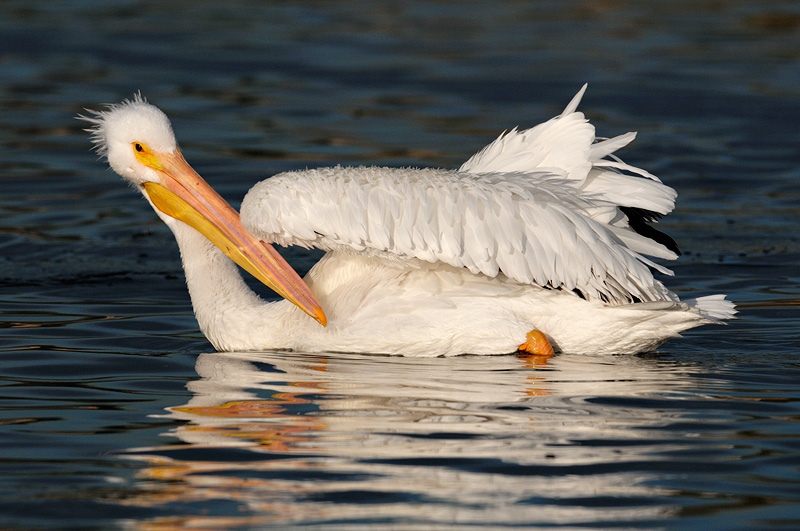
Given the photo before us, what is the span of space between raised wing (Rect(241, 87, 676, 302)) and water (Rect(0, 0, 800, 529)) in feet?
1.31

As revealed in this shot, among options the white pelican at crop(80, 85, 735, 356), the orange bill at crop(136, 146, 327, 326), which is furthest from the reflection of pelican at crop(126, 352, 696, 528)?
the orange bill at crop(136, 146, 327, 326)

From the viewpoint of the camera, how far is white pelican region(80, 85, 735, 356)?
5.06 m

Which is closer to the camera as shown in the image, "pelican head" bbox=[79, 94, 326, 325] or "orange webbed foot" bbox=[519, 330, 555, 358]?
"orange webbed foot" bbox=[519, 330, 555, 358]

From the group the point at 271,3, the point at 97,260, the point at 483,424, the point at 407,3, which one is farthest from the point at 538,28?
the point at 483,424

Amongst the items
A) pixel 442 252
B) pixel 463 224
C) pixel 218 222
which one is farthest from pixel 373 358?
pixel 218 222

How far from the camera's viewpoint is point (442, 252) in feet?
16.5

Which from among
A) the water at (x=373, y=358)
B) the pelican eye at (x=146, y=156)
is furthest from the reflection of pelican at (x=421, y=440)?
the pelican eye at (x=146, y=156)

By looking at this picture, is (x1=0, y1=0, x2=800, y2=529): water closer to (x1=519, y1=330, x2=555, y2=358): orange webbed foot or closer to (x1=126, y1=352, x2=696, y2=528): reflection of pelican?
(x1=126, y1=352, x2=696, y2=528): reflection of pelican

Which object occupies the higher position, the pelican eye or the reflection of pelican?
the pelican eye

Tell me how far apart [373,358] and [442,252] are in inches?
23.2

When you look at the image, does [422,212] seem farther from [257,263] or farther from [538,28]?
[538,28]

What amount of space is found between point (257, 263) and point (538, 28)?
39.1ft

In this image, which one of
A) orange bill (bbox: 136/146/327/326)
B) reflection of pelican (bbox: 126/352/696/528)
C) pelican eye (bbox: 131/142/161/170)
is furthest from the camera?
pelican eye (bbox: 131/142/161/170)

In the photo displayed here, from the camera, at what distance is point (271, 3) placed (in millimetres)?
18938
